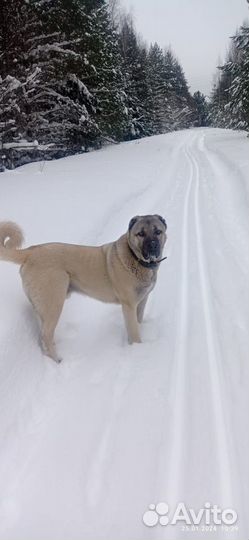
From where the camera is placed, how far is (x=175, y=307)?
13.9 feet

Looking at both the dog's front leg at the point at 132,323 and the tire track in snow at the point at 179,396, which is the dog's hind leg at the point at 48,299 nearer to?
the dog's front leg at the point at 132,323

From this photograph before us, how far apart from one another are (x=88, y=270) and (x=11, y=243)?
813 mm

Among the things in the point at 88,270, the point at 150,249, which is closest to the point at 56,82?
the point at 88,270

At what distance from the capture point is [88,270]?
358 cm

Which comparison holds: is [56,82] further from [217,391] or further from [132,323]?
[217,391]

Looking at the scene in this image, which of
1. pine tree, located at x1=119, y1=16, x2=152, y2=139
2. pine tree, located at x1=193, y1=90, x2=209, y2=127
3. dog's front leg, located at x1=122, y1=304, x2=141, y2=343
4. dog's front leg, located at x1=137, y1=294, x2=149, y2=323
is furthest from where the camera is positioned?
pine tree, located at x1=193, y1=90, x2=209, y2=127

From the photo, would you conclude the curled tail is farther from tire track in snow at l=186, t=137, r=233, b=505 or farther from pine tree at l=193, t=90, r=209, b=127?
pine tree at l=193, t=90, r=209, b=127

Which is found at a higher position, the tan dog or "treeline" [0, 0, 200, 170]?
"treeline" [0, 0, 200, 170]

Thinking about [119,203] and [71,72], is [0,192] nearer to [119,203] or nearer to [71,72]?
[119,203]

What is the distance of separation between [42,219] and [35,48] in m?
12.7

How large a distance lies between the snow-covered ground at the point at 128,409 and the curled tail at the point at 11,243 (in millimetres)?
576

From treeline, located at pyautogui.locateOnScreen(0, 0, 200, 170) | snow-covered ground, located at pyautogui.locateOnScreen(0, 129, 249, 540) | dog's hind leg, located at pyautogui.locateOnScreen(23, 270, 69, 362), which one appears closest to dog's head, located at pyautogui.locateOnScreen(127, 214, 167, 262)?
dog's hind leg, located at pyautogui.locateOnScreen(23, 270, 69, 362)

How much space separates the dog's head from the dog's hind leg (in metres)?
0.78

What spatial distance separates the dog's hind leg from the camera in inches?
132
